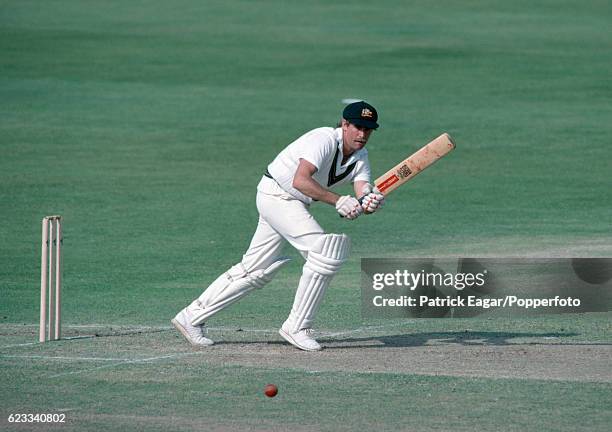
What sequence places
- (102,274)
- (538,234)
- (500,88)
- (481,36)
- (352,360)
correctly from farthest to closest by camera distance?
(481,36), (500,88), (538,234), (102,274), (352,360)

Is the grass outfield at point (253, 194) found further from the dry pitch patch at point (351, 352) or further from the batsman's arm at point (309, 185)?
the batsman's arm at point (309, 185)

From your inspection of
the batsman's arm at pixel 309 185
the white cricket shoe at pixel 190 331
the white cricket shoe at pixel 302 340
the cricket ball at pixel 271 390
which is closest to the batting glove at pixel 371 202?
the batsman's arm at pixel 309 185

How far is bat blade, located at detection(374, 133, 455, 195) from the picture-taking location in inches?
379

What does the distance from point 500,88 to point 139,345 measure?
61.8 ft

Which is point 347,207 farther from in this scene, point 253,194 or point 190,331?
point 253,194

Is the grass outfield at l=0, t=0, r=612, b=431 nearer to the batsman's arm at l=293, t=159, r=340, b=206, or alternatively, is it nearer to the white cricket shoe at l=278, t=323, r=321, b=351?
the white cricket shoe at l=278, t=323, r=321, b=351

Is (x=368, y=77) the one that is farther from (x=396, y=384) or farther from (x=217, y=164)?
(x=396, y=384)

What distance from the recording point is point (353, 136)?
30.9 feet

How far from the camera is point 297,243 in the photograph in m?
9.41

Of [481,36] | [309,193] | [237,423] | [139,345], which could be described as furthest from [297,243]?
[481,36]

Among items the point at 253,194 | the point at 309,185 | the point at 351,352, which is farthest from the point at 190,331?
the point at 253,194

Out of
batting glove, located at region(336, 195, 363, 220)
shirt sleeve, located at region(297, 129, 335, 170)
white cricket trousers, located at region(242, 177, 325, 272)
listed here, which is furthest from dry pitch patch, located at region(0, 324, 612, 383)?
shirt sleeve, located at region(297, 129, 335, 170)

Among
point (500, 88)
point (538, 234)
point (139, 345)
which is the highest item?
point (500, 88)

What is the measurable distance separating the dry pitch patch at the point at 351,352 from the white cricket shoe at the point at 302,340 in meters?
0.06
